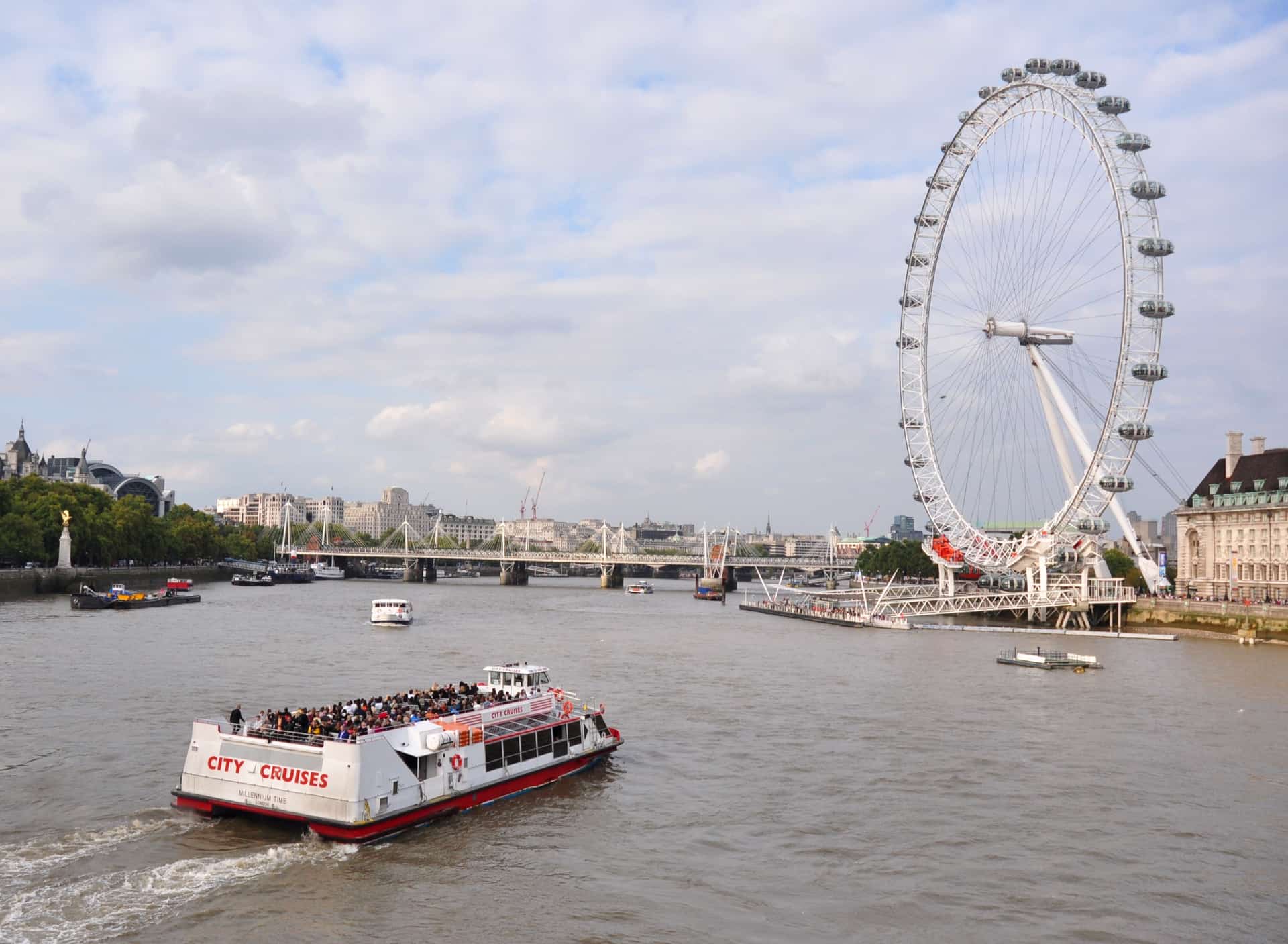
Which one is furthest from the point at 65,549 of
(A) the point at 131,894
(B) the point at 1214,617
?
(B) the point at 1214,617

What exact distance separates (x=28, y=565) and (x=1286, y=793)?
4511 inches

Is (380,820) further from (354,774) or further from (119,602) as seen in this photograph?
(119,602)

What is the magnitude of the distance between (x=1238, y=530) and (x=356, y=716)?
8468 cm

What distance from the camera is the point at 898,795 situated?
28.1m

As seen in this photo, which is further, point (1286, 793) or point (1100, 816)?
point (1286, 793)

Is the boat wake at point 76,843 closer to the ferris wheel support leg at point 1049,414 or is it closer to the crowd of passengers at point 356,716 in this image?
the crowd of passengers at point 356,716

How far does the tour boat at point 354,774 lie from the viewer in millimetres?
22312

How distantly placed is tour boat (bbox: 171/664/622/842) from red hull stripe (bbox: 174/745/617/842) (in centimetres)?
2

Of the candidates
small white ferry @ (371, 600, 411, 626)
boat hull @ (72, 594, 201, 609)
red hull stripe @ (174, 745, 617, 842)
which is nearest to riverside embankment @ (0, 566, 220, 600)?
boat hull @ (72, 594, 201, 609)

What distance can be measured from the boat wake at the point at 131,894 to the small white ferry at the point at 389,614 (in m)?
56.8

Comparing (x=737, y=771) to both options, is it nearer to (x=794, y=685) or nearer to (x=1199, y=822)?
(x=1199, y=822)

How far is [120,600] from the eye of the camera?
8288cm

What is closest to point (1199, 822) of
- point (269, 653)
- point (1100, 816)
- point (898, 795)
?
point (1100, 816)

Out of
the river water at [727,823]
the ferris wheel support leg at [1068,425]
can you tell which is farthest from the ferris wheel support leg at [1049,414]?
the river water at [727,823]
